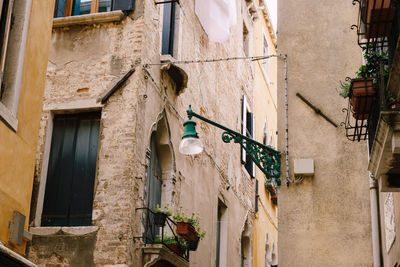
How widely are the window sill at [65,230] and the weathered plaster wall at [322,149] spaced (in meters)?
3.06

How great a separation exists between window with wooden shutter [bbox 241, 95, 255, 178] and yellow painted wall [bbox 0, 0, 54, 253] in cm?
1066

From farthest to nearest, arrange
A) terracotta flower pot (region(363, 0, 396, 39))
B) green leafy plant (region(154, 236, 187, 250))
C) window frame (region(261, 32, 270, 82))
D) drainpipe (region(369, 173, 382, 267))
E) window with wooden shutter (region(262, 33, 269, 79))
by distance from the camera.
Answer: window with wooden shutter (region(262, 33, 269, 79))
window frame (region(261, 32, 270, 82))
green leafy plant (region(154, 236, 187, 250))
drainpipe (region(369, 173, 382, 267))
terracotta flower pot (region(363, 0, 396, 39))

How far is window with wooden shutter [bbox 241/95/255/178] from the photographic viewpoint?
18.0 metres

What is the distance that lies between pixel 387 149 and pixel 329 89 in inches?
153

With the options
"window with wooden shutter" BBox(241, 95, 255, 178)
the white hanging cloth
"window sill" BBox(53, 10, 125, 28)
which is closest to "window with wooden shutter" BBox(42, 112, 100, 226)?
"window sill" BBox(53, 10, 125, 28)

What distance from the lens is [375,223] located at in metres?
8.36

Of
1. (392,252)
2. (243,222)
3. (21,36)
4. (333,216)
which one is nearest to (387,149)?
(392,252)

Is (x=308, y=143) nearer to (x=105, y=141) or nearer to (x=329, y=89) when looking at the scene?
(x=329, y=89)

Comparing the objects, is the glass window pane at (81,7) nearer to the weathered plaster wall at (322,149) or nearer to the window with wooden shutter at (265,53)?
the weathered plaster wall at (322,149)

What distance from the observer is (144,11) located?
11.3m

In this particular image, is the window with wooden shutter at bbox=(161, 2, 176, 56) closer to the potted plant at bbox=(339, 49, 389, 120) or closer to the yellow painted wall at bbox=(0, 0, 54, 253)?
the yellow painted wall at bbox=(0, 0, 54, 253)

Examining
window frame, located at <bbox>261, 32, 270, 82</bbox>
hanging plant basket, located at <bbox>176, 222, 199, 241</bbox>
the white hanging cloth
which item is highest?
window frame, located at <bbox>261, 32, 270, 82</bbox>

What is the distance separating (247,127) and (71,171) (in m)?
8.49

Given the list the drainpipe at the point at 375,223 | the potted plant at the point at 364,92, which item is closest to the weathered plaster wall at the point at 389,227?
the drainpipe at the point at 375,223
